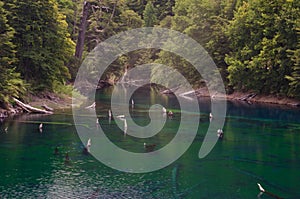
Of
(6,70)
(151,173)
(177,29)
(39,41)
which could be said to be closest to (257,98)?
(177,29)

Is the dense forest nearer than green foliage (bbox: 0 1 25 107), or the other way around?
green foliage (bbox: 0 1 25 107)

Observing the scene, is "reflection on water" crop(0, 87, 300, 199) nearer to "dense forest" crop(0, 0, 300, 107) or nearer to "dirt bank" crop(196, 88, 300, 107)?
"dense forest" crop(0, 0, 300, 107)

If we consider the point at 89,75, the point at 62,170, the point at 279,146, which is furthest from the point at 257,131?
the point at 89,75

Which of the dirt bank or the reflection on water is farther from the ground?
the dirt bank

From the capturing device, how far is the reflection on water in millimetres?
28500

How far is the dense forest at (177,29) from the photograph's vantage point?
60.2 metres

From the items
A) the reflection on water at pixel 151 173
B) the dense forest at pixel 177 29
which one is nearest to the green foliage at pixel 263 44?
the dense forest at pixel 177 29

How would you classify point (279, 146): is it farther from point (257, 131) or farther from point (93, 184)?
point (93, 184)

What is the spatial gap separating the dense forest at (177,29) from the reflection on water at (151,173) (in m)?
11.5

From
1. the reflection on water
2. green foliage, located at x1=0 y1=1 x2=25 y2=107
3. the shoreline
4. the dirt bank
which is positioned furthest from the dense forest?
the reflection on water

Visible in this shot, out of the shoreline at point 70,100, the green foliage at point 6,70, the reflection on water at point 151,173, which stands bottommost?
the reflection on water at point 151,173

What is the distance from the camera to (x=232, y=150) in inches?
1594

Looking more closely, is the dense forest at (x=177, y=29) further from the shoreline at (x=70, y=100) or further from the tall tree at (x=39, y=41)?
the shoreline at (x=70, y=100)

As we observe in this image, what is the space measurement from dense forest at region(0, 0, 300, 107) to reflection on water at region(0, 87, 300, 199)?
11474 mm
